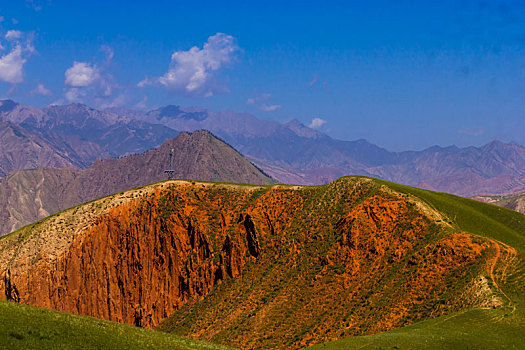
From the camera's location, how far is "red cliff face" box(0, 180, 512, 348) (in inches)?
2264

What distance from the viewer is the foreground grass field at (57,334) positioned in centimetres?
2294

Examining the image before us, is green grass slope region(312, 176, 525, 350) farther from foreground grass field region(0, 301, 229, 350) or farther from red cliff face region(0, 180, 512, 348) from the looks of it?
foreground grass field region(0, 301, 229, 350)

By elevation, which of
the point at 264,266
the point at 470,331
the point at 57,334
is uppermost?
the point at 57,334

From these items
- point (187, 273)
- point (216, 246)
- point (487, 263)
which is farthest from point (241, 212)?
point (487, 263)

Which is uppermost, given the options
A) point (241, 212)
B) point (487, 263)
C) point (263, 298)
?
point (241, 212)

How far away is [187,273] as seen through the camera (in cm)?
8931

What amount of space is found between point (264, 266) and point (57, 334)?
55.4m

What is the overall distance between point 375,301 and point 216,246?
37.7 meters

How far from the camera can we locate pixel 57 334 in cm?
2467

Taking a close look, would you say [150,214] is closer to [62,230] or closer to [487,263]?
[62,230]

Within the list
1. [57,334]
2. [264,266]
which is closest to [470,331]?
[57,334]

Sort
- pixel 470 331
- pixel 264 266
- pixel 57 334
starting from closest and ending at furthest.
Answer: pixel 57 334
pixel 470 331
pixel 264 266

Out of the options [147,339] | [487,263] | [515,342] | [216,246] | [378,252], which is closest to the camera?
[147,339]

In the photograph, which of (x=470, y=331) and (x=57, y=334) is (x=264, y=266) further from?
(x=57, y=334)
